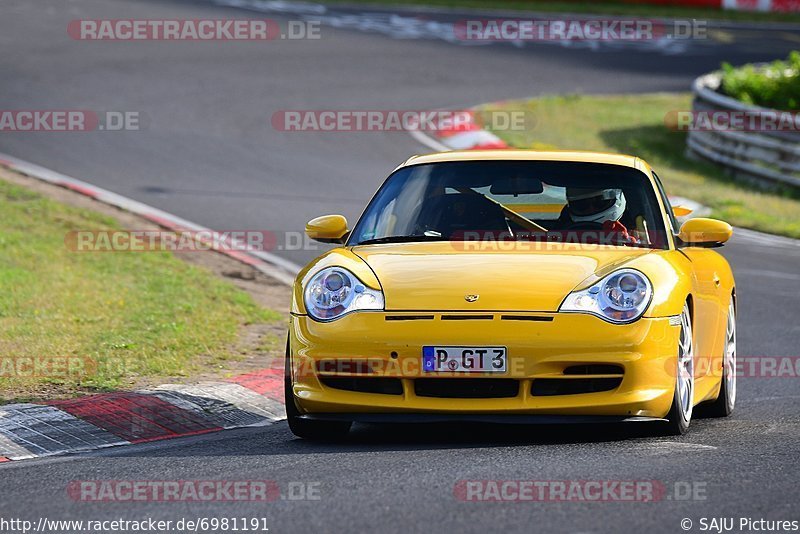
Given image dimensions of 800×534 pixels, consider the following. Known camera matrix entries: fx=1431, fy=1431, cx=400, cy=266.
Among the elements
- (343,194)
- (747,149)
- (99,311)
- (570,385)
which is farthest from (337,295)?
(747,149)

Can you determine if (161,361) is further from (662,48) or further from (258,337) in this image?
(662,48)

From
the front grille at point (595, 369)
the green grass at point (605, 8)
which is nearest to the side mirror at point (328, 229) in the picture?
the front grille at point (595, 369)

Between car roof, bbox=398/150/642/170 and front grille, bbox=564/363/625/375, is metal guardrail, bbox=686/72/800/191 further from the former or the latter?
front grille, bbox=564/363/625/375

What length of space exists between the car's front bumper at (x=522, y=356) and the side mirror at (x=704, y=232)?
98 centimetres

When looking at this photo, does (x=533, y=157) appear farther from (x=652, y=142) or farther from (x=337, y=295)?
(x=652, y=142)

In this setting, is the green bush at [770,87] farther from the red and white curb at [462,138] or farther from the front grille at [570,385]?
the front grille at [570,385]

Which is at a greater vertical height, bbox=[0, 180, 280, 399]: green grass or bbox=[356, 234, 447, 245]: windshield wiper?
bbox=[356, 234, 447, 245]: windshield wiper

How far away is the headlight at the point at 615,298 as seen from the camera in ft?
20.7

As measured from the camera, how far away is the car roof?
761 centimetres

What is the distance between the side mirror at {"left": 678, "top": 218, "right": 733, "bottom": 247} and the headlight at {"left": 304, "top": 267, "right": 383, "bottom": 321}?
5.82ft

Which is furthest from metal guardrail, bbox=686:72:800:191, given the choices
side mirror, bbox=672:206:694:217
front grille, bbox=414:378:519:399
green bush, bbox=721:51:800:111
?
front grille, bbox=414:378:519:399

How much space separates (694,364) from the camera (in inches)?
273

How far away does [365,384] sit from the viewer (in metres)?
6.43

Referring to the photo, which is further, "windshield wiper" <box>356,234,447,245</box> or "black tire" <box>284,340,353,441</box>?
"windshield wiper" <box>356,234,447,245</box>
